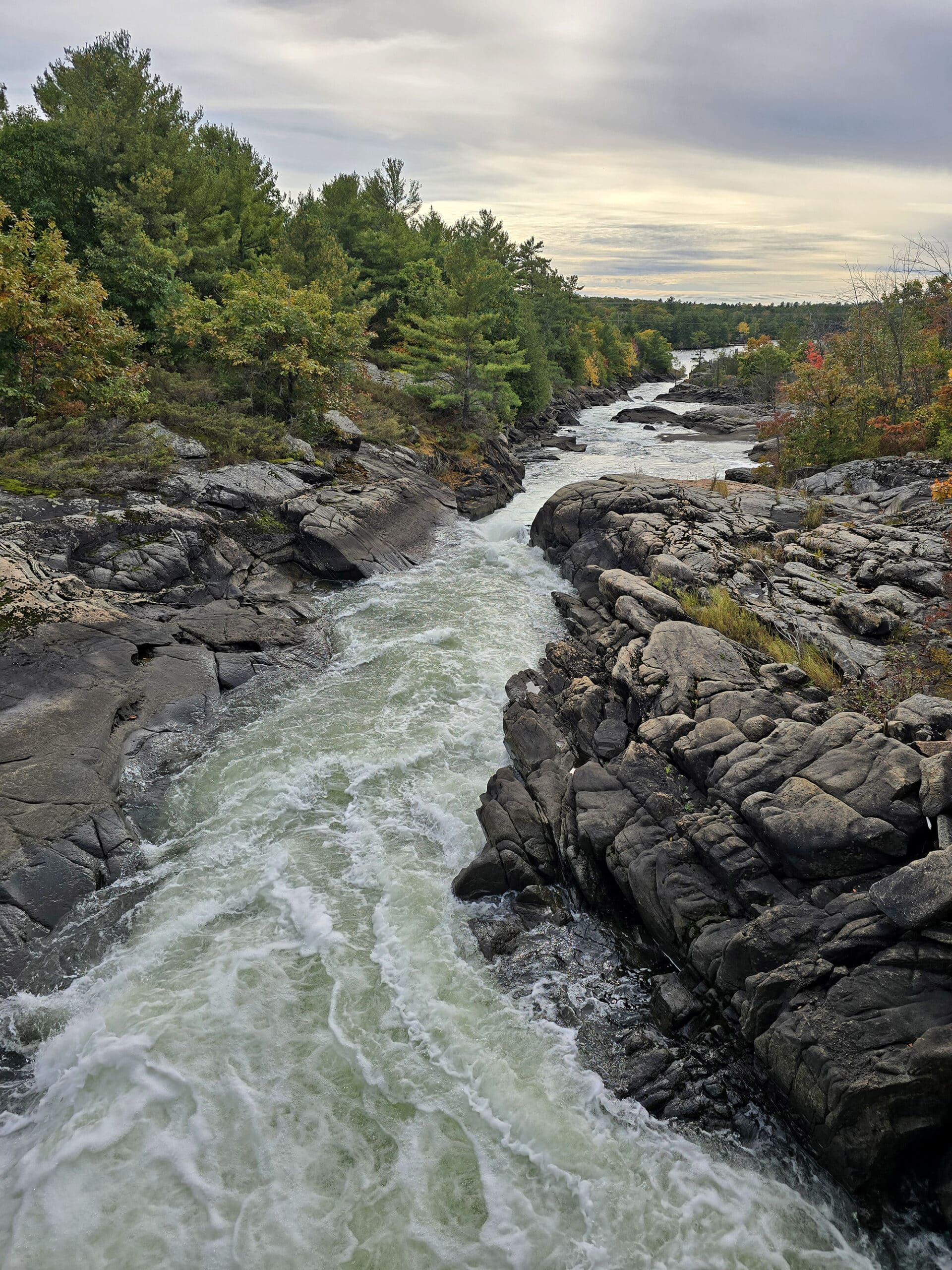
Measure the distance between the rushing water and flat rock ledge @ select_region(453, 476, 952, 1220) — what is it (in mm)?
822

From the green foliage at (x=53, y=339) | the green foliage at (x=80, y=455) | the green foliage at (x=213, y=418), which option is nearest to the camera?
the green foliage at (x=80, y=455)

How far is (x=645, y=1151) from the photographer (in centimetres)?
638

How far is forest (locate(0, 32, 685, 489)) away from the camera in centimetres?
1822

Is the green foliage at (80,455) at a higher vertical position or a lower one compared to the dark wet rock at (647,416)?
lower

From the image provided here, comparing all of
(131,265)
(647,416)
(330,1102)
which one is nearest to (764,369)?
(647,416)

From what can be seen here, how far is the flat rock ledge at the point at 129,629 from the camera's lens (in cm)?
907

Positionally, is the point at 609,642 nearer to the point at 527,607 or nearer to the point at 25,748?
the point at 527,607

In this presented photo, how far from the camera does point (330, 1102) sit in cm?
676

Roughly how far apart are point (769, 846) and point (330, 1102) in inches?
221

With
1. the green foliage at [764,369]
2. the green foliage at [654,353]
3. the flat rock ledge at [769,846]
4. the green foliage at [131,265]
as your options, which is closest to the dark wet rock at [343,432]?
the green foliage at [131,265]

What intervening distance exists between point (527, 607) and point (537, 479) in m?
17.3

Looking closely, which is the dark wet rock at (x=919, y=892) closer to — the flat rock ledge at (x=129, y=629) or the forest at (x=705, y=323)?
the flat rock ledge at (x=129, y=629)

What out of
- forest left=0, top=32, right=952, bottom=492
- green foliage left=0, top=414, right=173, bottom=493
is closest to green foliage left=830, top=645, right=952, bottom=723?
forest left=0, top=32, right=952, bottom=492

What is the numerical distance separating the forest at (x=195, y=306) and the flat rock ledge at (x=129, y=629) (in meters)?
2.34
